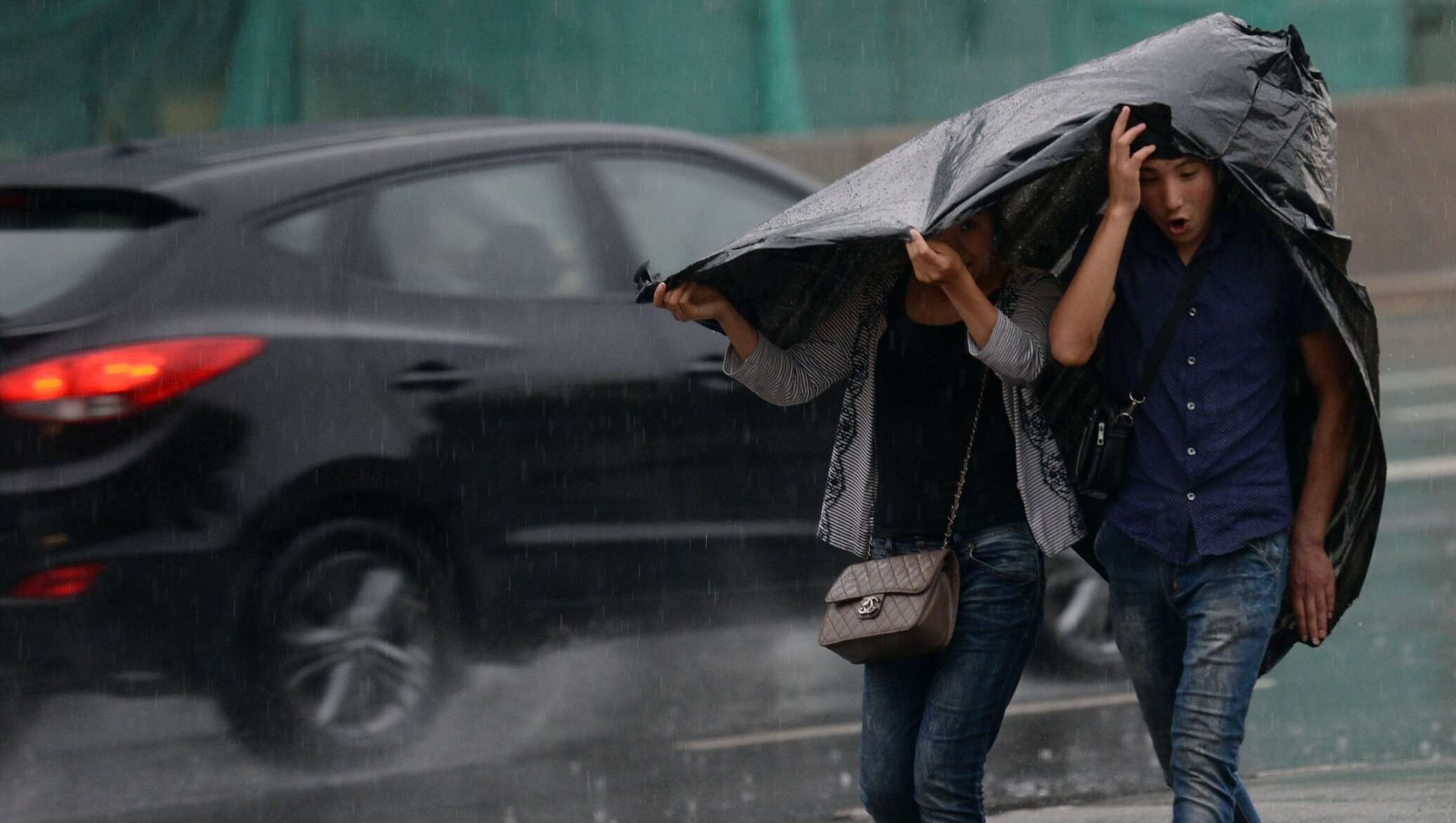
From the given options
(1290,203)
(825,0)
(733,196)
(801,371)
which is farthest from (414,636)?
(825,0)

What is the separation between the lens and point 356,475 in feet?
19.7

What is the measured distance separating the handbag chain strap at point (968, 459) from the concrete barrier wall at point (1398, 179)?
39.3 ft

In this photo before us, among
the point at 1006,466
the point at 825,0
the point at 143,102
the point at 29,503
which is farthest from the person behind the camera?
the point at 825,0

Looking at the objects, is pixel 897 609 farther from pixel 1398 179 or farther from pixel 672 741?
pixel 1398 179

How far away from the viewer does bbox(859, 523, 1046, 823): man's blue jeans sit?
→ 3.86 m

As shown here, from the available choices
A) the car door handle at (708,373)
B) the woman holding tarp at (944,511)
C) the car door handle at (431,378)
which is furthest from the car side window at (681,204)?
the woman holding tarp at (944,511)

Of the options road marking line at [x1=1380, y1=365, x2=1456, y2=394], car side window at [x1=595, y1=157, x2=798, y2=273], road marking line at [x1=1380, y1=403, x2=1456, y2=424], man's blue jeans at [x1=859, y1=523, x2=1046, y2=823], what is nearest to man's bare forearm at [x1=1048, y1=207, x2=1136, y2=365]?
man's blue jeans at [x1=859, y1=523, x2=1046, y2=823]

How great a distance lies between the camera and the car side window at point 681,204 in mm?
6633

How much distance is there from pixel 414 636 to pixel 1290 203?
3303mm

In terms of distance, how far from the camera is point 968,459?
388cm

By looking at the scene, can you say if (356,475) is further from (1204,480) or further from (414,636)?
(1204,480)

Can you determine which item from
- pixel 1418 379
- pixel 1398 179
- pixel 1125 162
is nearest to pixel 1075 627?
pixel 1125 162

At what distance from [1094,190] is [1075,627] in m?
3.20

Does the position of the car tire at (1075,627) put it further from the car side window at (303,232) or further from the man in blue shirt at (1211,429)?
the man in blue shirt at (1211,429)
